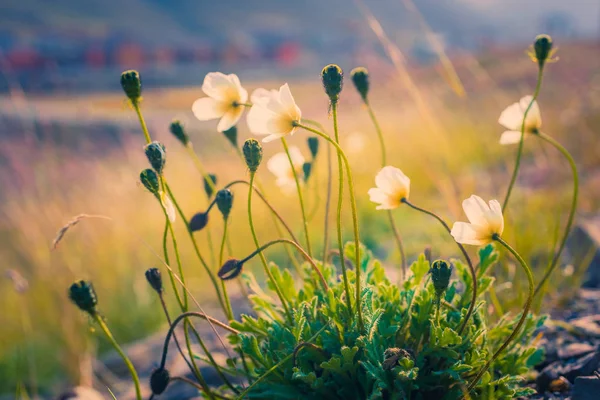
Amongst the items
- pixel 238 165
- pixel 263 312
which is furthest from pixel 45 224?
pixel 263 312

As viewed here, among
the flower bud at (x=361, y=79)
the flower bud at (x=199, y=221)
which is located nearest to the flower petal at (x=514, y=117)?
the flower bud at (x=361, y=79)

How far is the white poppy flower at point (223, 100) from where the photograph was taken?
1527 mm

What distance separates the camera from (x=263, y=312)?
1732mm

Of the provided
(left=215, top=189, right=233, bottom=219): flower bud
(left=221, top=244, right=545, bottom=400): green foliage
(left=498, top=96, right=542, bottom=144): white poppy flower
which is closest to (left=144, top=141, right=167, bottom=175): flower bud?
(left=215, top=189, right=233, bottom=219): flower bud

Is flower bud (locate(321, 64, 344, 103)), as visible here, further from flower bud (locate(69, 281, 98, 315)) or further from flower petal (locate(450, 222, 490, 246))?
flower bud (locate(69, 281, 98, 315))

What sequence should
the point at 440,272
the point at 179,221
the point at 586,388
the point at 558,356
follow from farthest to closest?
the point at 179,221 < the point at 558,356 < the point at 586,388 < the point at 440,272

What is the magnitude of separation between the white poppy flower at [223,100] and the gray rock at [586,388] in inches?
45.7

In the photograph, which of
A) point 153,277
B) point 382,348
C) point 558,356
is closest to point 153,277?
point 153,277

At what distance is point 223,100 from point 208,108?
0.16 feet

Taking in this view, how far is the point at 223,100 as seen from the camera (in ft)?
5.10

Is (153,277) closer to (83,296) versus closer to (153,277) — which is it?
→ (153,277)

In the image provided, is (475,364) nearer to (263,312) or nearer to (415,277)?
(415,277)

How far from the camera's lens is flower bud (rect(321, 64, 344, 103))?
1.26 meters

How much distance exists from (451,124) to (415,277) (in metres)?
6.94
